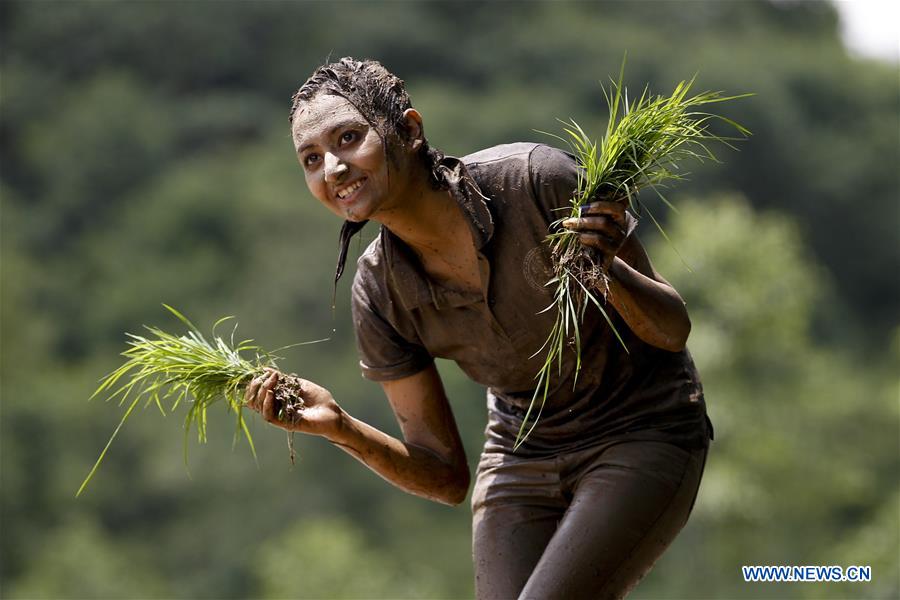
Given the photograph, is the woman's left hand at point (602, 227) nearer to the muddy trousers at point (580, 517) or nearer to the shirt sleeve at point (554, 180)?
the shirt sleeve at point (554, 180)

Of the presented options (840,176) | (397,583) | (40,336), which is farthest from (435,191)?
(840,176)

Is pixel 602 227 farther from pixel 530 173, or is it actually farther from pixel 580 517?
pixel 580 517

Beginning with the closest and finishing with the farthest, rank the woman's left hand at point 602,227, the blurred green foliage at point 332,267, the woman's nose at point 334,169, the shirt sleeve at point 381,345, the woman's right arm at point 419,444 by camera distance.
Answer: the woman's left hand at point 602,227 < the woman's nose at point 334,169 < the woman's right arm at point 419,444 < the shirt sleeve at point 381,345 < the blurred green foliage at point 332,267

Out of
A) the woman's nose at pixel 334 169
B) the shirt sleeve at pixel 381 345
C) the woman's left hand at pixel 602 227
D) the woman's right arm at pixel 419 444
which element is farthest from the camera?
the shirt sleeve at pixel 381 345

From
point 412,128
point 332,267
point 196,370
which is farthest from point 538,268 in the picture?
point 332,267

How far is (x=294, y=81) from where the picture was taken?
6050 cm

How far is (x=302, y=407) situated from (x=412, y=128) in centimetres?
85

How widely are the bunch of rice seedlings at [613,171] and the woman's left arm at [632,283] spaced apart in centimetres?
4

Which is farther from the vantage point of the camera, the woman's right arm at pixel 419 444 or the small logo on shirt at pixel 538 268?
the woman's right arm at pixel 419 444

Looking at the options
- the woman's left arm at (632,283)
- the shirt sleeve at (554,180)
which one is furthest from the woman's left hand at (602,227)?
the shirt sleeve at (554,180)

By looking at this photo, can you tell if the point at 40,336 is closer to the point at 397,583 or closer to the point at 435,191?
the point at 397,583

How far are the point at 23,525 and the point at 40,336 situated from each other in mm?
7993

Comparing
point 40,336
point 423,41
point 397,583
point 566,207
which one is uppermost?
point 423,41

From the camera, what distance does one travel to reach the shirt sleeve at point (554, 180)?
16.6 ft
